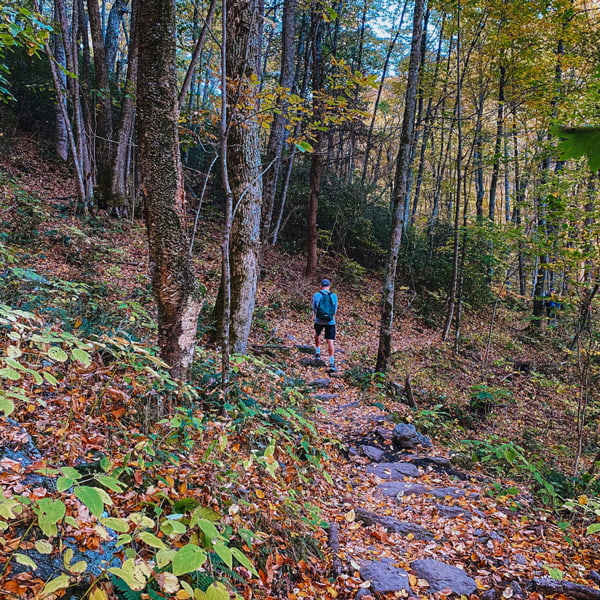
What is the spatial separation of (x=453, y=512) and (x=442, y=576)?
114 centimetres

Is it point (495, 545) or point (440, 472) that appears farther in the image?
point (440, 472)

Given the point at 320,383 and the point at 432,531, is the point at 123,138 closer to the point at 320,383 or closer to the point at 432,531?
the point at 320,383

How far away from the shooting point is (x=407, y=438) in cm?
568

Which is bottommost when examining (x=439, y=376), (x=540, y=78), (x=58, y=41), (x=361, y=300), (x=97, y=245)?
(x=439, y=376)

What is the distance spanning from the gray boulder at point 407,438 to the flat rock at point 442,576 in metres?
2.52

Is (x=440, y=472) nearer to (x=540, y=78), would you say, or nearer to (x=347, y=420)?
(x=347, y=420)

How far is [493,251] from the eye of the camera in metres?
14.3

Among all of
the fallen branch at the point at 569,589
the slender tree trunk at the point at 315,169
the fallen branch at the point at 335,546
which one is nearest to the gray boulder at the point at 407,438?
Answer: the fallen branch at the point at 335,546

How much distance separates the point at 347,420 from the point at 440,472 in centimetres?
166

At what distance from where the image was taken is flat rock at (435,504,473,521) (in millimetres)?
3930

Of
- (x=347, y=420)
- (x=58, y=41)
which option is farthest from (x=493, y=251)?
(x=58, y=41)

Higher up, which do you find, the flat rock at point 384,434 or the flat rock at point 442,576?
the flat rock at point 442,576

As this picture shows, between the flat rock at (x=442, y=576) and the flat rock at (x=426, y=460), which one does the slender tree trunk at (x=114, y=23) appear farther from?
the flat rock at (x=442, y=576)

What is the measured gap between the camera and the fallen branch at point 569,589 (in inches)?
110
